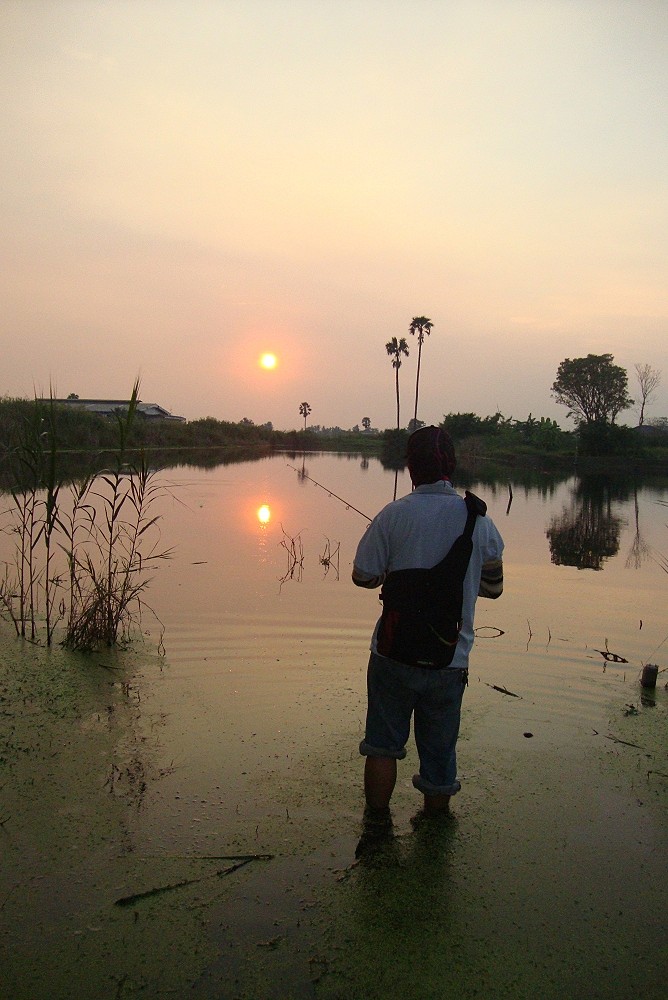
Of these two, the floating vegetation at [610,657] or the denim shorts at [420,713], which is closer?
the denim shorts at [420,713]

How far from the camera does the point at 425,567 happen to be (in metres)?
2.65

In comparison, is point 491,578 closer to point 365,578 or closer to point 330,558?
point 365,578

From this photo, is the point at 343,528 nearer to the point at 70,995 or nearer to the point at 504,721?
the point at 504,721

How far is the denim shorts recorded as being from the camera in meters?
2.72

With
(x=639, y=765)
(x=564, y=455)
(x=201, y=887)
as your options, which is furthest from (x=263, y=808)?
(x=564, y=455)

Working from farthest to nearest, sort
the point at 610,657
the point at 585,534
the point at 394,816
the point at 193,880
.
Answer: the point at 585,534 → the point at 610,657 → the point at 394,816 → the point at 193,880

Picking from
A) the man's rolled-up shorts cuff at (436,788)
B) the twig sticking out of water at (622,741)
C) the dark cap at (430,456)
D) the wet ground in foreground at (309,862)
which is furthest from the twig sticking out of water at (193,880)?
the twig sticking out of water at (622,741)

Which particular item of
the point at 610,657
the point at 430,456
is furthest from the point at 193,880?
the point at 610,657

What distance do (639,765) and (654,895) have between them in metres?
1.26

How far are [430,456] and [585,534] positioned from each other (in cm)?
1332

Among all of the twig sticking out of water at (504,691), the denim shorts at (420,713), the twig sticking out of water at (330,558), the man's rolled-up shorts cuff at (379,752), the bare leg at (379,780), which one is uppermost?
the denim shorts at (420,713)

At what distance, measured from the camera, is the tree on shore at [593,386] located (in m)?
65.3

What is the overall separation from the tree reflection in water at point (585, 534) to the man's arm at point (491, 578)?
8717mm

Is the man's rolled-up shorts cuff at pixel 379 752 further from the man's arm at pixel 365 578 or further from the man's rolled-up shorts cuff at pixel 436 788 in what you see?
the man's arm at pixel 365 578
